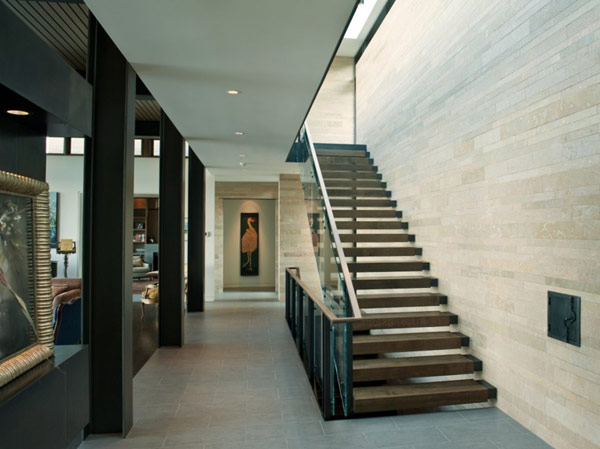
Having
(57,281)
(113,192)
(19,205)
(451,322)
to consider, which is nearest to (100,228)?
(113,192)

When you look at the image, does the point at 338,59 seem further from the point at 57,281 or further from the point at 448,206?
the point at 57,281

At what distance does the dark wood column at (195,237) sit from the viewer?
905 cm

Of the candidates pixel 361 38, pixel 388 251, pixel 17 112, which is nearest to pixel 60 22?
pixel 17 112

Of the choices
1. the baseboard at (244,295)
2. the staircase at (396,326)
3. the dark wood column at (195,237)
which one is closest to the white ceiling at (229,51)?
the staircase at (396,326)

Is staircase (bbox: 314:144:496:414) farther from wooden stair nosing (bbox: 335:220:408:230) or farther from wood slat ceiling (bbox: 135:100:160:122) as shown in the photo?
wood slat ceiling (bbox: 135:100:160:122)

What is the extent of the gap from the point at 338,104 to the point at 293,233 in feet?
11.1

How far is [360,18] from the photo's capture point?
8930mm

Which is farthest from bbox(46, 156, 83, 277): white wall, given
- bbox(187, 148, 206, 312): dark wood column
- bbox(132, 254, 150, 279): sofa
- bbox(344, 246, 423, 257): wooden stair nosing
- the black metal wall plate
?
the black metal wall plate

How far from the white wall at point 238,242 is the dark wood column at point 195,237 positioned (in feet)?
11.9

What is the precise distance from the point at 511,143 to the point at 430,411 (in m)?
2.72

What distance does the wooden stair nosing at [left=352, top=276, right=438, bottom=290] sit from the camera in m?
5.41

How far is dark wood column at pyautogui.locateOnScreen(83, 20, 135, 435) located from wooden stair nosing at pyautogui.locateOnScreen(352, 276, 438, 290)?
3049 mm

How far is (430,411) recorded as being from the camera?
13.7 feet

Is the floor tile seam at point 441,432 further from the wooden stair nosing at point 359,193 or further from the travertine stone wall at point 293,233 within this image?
the travertine stone wall at point 293,233
